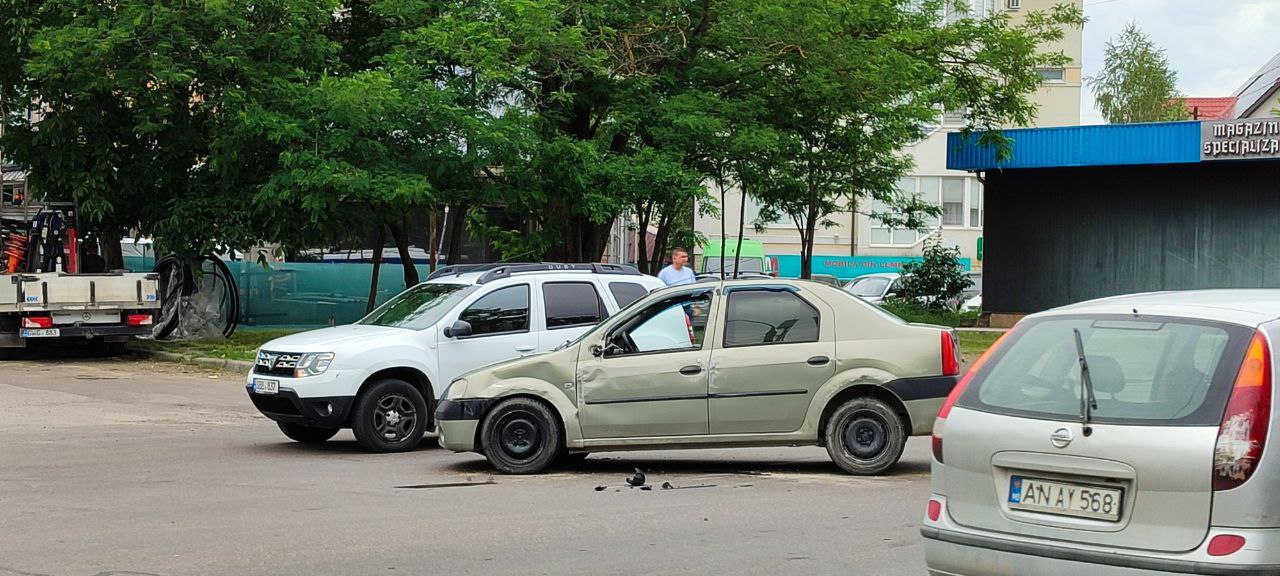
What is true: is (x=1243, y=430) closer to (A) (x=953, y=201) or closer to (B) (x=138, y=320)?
(B) (x=138, y=320)

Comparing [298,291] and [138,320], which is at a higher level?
[298,291]

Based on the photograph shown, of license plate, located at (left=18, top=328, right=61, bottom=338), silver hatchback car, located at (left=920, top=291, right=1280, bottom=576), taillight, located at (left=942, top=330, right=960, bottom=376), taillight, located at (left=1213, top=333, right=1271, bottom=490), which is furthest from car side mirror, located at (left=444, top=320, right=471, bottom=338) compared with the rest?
license plate, located at (left=18, top=328, right=61, bottom=338)

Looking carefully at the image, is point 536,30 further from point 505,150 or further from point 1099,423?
point 1099,423

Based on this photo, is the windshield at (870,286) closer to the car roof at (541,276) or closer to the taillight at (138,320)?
the taillight at (138,320)

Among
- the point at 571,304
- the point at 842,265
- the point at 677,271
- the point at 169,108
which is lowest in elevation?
the point at 571,304

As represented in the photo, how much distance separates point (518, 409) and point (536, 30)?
13.5 meters

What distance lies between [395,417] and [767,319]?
3811 millimetres

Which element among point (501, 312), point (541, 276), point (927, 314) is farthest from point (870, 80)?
point (501, 312)

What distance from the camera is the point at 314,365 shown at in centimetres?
1230

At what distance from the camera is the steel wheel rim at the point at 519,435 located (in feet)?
35.9

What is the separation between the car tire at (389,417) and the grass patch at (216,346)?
10.8 metres

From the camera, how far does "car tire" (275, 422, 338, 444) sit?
43.9ft

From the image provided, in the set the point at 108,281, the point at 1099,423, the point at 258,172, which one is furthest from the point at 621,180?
the point at 1099,423

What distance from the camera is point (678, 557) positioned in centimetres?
762
